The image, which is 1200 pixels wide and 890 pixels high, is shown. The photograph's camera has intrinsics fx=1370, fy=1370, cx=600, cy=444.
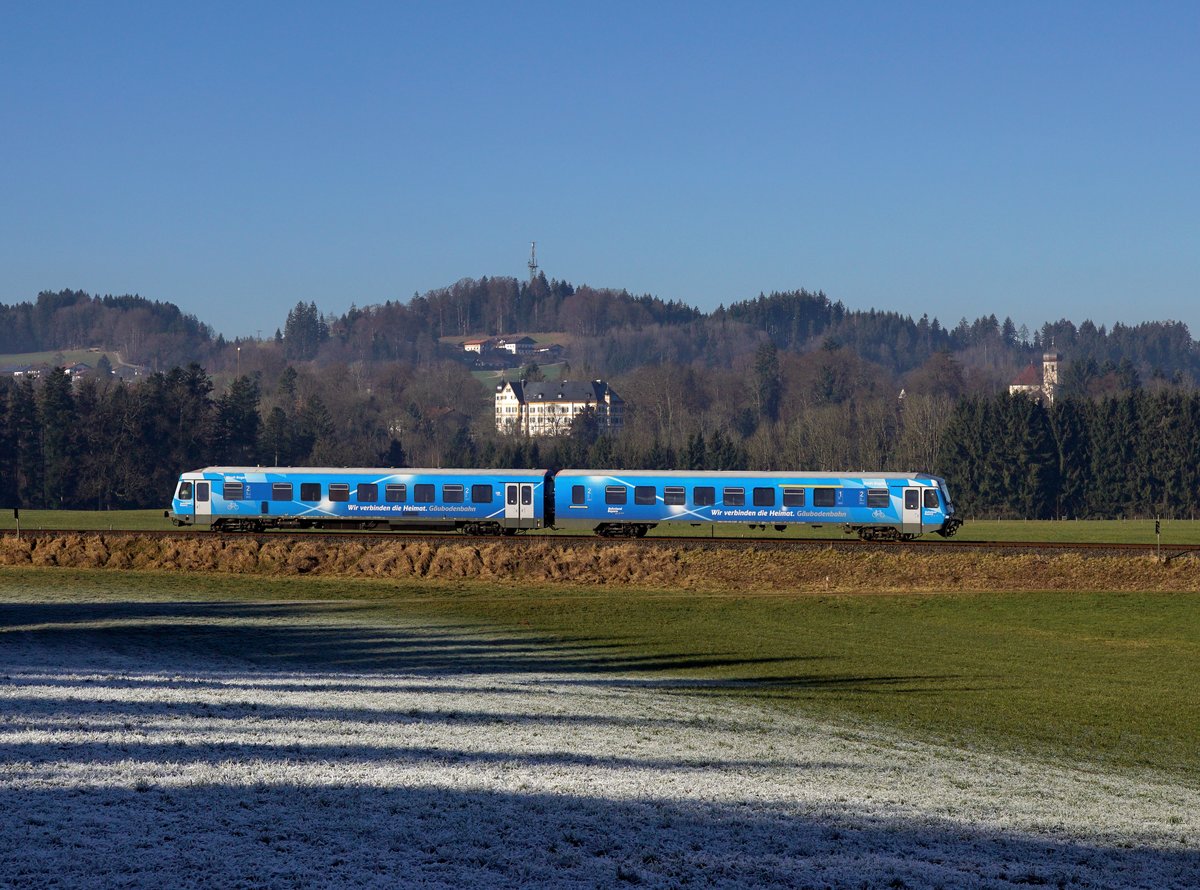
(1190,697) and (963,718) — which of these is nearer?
(963,718)

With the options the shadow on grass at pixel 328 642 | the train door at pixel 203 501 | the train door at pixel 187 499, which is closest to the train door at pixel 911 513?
the shadow on grass at pixel 328 642

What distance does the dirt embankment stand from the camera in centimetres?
4594

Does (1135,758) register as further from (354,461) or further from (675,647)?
(354,461)

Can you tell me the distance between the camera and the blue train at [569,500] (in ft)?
187

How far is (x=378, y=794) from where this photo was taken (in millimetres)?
14266

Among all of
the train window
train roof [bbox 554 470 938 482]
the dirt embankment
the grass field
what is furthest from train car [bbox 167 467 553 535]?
the train window

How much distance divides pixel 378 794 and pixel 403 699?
660 centimetres

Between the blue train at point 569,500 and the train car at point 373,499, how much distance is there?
4cm

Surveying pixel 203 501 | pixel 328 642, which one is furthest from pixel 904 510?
pixel 328 642

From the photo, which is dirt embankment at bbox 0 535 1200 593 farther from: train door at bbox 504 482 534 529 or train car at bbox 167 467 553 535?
train car at bbox 167 467 553 535

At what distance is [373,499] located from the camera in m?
58.4

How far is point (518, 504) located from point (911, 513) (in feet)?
53.9

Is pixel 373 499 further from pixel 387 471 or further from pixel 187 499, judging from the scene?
pixel 187 499

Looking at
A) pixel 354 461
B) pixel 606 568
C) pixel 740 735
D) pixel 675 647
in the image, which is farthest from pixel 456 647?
pixel 354 461
